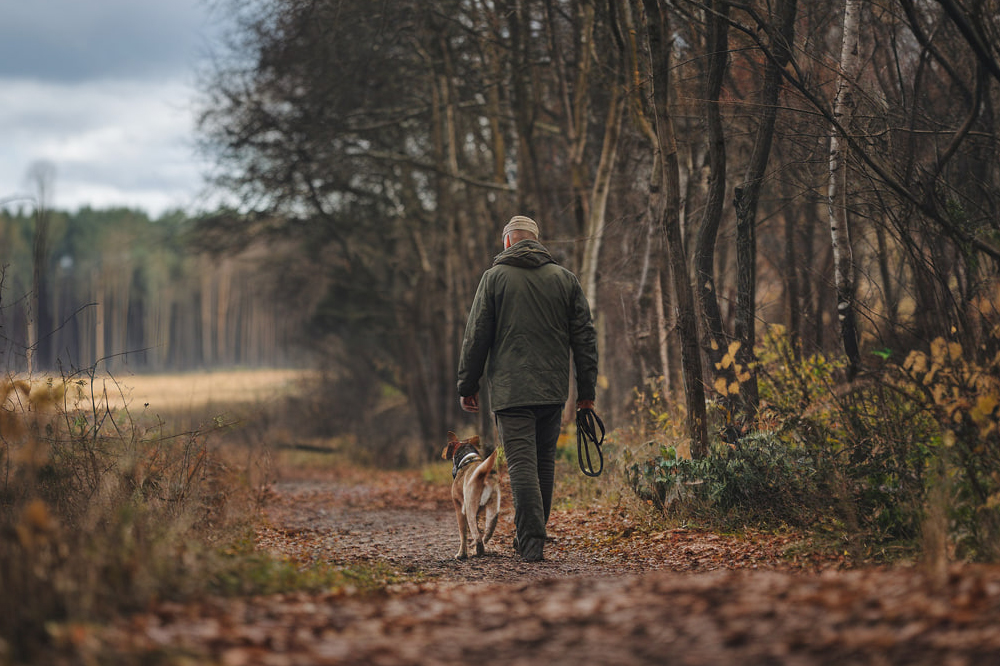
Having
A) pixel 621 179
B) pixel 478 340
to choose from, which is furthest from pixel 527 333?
pixel 621 179

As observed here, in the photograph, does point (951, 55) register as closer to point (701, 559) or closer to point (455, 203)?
point (701, 559)

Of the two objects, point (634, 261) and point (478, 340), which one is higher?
point (634, 261)

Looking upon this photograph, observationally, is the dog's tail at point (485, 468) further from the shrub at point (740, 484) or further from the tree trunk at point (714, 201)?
the tree trunk at point (714, 201)

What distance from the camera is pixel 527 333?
736 cm

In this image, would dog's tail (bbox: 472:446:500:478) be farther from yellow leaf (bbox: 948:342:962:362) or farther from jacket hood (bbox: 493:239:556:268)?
yellow leaf (bbox: 948:342:962:362)

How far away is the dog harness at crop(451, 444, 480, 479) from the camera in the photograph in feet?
26.4

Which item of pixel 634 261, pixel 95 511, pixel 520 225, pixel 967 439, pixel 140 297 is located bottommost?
pixel 95 511

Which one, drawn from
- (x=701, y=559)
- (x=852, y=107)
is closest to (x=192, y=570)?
(x=701, y=559)

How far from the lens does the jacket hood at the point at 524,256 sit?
7.50 m

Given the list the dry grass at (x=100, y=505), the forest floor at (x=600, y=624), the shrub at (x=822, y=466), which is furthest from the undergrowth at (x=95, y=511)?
the shrub at (x=822, y=466)

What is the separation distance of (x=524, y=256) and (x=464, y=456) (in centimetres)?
186

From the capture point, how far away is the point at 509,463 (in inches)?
288

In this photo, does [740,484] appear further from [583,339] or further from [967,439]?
[967,439]

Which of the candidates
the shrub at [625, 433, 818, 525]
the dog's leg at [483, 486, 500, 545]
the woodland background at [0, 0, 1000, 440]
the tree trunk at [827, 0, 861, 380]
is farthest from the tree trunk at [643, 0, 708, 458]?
the dog's leg at [483, 486, 500, 545]
